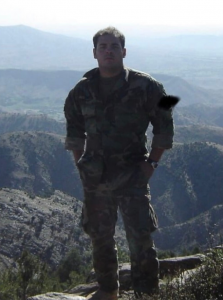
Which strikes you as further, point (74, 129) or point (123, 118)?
point (74, 129)

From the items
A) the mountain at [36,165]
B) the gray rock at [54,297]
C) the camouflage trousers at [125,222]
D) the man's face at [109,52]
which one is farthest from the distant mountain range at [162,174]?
the man's face at [109,52]

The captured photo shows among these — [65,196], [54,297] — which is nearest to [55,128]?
[65,196]

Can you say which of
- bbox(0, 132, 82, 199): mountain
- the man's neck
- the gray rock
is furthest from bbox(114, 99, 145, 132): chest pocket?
bbox(0, 132, 82, 199): mountain

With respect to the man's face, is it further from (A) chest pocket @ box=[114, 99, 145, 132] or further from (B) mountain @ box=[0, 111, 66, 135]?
(B) mountain @ box=[0, 111, 66, 135]

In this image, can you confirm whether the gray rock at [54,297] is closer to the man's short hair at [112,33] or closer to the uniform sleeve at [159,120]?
the uniform sleeve at [159,120]

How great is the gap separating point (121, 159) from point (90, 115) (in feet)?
1.73

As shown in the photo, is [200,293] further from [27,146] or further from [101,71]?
[27,146]

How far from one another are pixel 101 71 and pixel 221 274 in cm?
216

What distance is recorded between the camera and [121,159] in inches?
177

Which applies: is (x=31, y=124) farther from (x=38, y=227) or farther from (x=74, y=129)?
(x=74, y=129)

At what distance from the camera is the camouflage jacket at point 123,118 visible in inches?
174

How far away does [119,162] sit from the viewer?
4.50m

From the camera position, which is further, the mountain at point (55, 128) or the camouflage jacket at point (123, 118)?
the mountain at point (55, 128)

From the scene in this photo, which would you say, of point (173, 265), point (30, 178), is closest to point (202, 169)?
point (30, 178)
